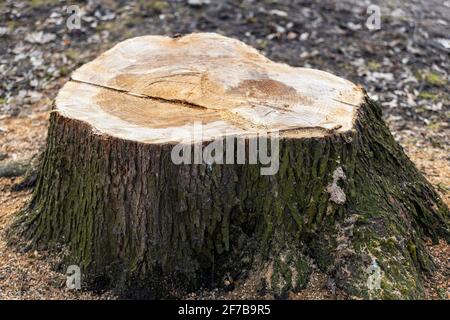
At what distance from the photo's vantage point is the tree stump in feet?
10.1

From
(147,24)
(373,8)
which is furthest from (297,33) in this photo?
(147,24)

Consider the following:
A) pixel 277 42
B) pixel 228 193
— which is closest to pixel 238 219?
pixel 228 193

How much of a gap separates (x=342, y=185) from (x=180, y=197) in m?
0.88

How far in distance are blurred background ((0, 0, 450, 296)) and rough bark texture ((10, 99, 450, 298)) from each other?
208 cm

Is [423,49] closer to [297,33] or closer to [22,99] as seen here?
[297,33]

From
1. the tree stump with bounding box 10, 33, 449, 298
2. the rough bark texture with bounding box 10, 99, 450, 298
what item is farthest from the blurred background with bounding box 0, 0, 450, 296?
the rough bark texture with bounding box 10, 99, 450, 298

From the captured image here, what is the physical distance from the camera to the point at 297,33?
22.9ft

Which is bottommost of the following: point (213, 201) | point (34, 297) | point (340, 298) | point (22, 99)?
point (22, 99)

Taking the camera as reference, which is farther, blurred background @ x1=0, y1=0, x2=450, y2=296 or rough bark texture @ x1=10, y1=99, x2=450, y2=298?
blurred background @ x1=0, y1=0, x2=450, y2=296

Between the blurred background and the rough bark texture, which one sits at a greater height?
the rough bark texture

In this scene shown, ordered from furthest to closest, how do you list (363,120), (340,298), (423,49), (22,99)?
(423,49)
(22,99)
(363,120)
(340,298)

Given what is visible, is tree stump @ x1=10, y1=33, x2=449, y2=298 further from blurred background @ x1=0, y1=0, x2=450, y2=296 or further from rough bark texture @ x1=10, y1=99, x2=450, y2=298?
blurred background @ x1=0, y1=0, x2=450, y2=296

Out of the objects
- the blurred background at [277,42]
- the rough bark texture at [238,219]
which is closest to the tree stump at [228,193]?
the rough bark texture at [238,219]

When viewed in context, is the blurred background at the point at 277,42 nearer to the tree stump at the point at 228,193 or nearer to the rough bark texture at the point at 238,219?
the tree stump at the point at 228,193
